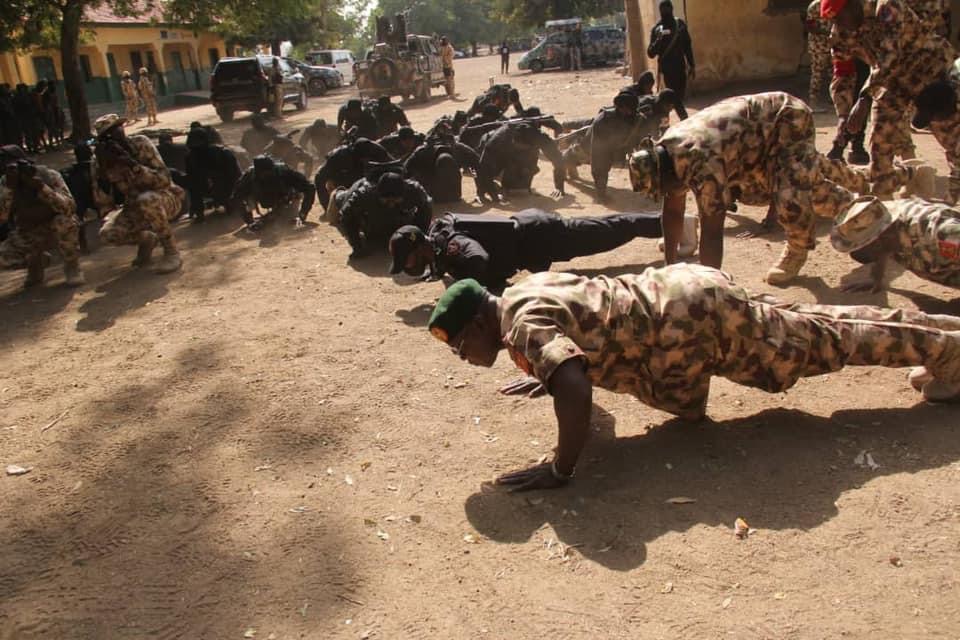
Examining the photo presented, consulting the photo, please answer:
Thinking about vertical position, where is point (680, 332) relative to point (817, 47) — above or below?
below

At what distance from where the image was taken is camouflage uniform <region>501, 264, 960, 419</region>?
9.28 ft

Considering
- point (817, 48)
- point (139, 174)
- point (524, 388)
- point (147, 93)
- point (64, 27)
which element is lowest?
point (524, 388)

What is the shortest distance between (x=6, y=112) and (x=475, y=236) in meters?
13.8

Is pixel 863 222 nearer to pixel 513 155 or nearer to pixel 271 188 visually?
pixel 513 155

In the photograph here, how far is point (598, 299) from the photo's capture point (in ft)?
9.45

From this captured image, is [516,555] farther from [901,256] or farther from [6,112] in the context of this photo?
[6,112]

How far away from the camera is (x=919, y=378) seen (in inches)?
127

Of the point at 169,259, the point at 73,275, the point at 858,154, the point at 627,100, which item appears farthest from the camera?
the point at 627,100

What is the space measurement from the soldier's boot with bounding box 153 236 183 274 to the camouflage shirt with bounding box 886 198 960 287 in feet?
19.4

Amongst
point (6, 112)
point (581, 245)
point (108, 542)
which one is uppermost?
point (6, 112)

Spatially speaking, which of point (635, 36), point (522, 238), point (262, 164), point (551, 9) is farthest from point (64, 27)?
point (551, 9)

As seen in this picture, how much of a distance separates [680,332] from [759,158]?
81.3 inches

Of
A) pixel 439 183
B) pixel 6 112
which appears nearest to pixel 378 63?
pixel 6 112

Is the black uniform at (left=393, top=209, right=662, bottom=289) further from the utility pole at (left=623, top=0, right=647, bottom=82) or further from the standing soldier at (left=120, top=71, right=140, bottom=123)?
the standing soldier at (left=120, top=71, right=140, bottom=123)
